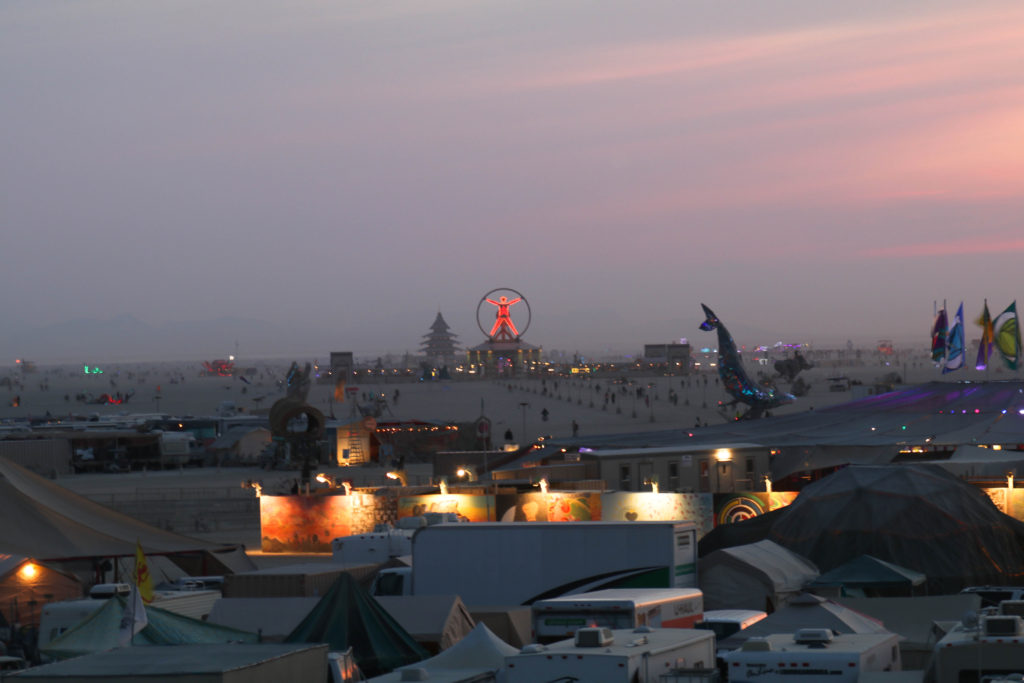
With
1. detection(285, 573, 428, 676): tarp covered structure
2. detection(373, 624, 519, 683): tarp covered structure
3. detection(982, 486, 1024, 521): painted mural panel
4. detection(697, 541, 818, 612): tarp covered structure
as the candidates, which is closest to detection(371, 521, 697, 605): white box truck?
detection(697, 541, 818, 612): tarp covered structure

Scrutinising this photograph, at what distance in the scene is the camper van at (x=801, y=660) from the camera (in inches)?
437

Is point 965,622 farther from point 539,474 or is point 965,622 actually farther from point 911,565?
point 539,474

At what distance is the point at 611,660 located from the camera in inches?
439

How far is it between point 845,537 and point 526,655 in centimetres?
1045

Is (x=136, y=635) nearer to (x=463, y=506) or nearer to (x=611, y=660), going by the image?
(x=611, y=660)

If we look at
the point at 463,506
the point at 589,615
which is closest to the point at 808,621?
the point at 589,615

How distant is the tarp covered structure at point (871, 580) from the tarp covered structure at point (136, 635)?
7745 mm

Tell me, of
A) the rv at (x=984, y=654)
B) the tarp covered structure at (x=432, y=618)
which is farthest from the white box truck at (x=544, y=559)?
the rv at (x=984, y=654)

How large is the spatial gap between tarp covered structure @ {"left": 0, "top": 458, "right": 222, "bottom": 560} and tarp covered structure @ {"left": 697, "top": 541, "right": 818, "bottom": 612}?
9279mm

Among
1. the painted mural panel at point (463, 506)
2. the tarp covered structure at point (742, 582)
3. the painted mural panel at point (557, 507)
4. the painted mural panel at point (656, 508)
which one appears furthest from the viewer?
the painted mural panel at point (463, 506)

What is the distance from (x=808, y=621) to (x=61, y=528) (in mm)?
13607

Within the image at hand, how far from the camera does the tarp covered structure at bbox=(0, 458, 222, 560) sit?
2294 centimetres

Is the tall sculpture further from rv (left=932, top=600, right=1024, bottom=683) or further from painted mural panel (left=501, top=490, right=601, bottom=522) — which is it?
rv (left=932, top=600, right=1024, bottom=683)

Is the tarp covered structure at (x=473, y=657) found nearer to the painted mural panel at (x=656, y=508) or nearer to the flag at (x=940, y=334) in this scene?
the painted mural panel at (x=656, y=508)
